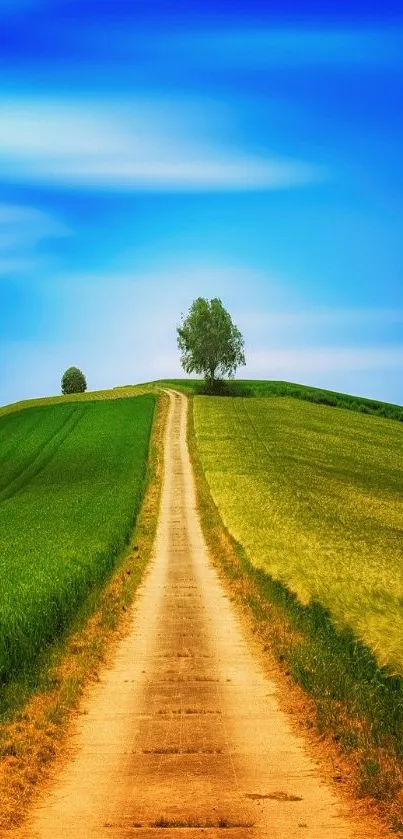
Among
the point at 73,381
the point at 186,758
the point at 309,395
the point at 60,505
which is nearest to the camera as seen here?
the point at 186,758

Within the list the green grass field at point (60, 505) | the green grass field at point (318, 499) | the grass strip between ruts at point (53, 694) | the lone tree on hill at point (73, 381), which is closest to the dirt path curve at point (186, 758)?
the grass strip between ruts at point (53, 694)

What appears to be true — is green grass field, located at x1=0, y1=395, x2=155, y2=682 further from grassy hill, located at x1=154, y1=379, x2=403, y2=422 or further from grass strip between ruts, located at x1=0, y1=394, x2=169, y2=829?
grassy hill, located at x1=154, y1=379, x2=403, y2=422

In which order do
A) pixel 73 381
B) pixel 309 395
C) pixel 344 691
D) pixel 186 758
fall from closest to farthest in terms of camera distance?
pixel 186 758
pixel 344 691
pixel 309 395
pixel 73 381

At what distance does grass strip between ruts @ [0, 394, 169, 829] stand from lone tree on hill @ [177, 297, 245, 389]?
9776 cm

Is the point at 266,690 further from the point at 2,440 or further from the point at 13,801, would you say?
the point at 2,440

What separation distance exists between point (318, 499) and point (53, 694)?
110 feet

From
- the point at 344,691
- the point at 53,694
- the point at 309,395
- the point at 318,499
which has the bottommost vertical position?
the point at 53,694

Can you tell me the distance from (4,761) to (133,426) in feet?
240

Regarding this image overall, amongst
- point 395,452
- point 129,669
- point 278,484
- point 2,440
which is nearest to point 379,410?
point 395,452

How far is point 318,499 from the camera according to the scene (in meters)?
47.0

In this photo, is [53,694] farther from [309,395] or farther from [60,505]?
[309,395]

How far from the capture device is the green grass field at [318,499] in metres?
16.2

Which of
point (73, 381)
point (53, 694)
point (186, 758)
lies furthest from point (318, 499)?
point (73, 381)

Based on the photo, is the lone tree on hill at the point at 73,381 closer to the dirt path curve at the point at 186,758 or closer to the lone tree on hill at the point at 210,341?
the lone tree on hill at the point at 210,341
